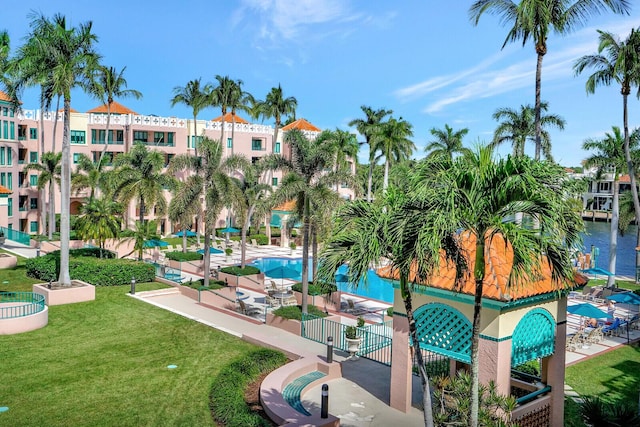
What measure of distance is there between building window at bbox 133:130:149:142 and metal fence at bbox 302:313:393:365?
42651 millimetres

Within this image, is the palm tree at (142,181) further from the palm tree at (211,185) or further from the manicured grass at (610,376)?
the manicured grass at (610,376)

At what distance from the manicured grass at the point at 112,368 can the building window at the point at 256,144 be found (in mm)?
42387

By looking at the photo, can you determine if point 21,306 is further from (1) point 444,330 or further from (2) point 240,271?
(1) point 444,330

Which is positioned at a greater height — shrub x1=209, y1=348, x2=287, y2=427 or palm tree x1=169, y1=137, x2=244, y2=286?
palm tree x1=169, y1=137, x2=244, y2=286

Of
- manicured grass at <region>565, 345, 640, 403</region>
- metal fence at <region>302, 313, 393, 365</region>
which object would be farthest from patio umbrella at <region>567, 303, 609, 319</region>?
metal fence at <region>302, 313, 393, 365</region>

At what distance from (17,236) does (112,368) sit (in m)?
32.9

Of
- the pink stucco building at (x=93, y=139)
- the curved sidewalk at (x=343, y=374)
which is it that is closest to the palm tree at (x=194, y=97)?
the pink stucco building at (x=93, y=139)

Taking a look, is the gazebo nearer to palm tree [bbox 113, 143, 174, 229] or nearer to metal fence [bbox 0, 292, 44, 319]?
metal fence [bbox 0, 292, 44, 319]

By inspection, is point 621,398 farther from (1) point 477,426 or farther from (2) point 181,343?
(2) point 181,343

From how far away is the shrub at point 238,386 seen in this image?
44.7 feet

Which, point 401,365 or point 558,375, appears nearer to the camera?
point 558,375

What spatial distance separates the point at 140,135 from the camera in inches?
2318

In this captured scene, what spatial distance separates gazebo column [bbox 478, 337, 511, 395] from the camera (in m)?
12.4

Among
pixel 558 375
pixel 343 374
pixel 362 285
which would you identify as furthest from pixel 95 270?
pixel 558 375
